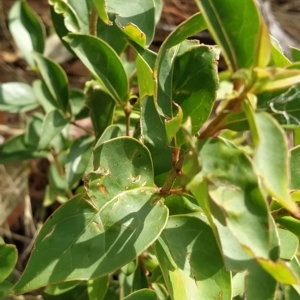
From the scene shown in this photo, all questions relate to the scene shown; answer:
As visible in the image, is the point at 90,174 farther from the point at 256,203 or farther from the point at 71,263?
the point at 256,203

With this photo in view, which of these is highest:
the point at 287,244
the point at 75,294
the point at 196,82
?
the point at 196,82

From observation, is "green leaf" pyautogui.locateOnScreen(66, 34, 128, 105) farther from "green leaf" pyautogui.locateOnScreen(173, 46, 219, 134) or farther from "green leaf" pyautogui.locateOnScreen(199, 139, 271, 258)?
"green leaf" pyautogui.locateOnScreen(199, 139, 271, 258)

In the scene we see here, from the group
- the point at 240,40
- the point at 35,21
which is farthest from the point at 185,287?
the point at 35,21

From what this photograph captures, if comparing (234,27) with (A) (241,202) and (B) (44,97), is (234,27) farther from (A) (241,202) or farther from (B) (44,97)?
(B) (44,97)

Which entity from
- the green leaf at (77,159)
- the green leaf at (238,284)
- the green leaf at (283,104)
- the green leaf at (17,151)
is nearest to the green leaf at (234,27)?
the green leaf at (283,104)

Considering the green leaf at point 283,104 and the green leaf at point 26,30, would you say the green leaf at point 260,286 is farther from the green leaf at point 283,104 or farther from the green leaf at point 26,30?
the green leaf at point 26,30

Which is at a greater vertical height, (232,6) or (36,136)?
(232,6)

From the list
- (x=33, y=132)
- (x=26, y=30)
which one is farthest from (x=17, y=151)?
(x=26, y=30)
